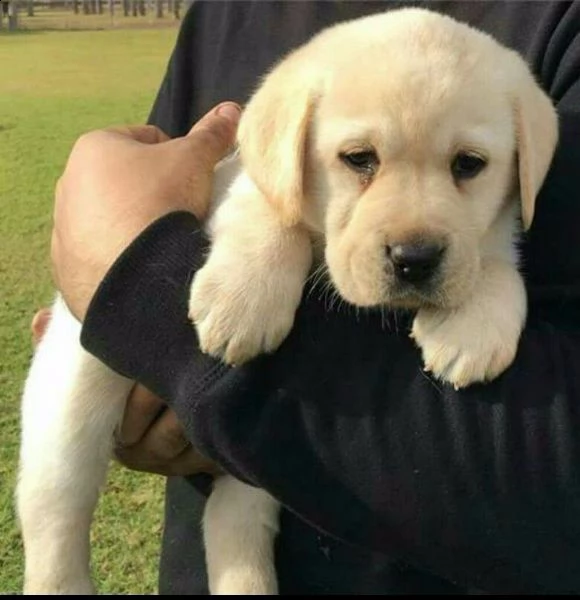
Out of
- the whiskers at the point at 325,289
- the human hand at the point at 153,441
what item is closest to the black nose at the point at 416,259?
the whiskers at the point at 325,289

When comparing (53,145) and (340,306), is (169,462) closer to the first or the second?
(340,306)

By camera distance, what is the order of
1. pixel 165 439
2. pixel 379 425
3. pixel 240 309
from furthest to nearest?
pixel 165 439 → pixel 240 309 → pixel 379 425

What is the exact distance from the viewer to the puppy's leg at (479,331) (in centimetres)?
143

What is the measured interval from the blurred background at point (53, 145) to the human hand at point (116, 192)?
614 mm

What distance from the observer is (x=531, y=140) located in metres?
1.65

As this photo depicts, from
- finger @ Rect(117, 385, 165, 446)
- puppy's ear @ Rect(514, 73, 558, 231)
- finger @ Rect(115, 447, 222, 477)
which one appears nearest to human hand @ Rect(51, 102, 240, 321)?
finger @ Rect(117, 385, 165, 446)

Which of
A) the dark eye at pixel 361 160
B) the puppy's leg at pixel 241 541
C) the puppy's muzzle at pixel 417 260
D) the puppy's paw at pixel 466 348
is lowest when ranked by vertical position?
the puppy's leg at pixel 241 541

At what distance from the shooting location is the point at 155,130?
207 centimetres

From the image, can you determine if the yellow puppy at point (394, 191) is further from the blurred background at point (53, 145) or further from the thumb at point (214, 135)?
the blurred background at point (53, 145)

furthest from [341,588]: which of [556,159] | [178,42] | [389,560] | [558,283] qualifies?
[178,42]

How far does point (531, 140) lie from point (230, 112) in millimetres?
609

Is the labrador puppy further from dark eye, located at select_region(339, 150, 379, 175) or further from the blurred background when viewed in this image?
the blurred background

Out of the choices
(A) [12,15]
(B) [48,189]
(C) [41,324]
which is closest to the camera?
(C) [41,324]

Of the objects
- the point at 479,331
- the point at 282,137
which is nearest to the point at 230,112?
the point at 282,137
